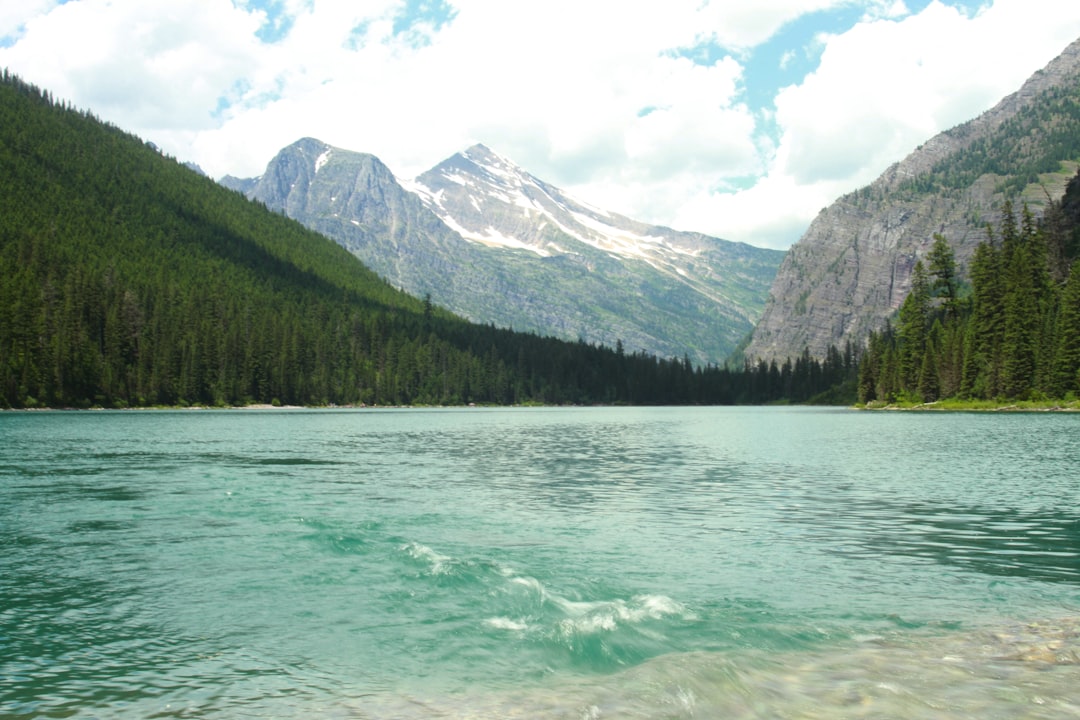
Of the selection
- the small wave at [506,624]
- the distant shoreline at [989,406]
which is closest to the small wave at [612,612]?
the small wave at [506,624]

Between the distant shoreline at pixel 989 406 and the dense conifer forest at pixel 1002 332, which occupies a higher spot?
the dense conifer forest at pixel 1002 332

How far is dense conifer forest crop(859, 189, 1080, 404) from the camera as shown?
404ft

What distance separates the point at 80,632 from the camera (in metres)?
16.0

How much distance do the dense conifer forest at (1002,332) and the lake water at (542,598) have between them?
3783 inches

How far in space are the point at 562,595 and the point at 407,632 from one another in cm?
443

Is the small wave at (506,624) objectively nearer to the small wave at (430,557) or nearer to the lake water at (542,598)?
the lake water at (542,598)

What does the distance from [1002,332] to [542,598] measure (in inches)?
5647

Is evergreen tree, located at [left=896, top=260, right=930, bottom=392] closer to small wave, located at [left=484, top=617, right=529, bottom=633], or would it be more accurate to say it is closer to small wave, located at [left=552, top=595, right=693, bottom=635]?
small wave, located at [left=552, top=595, right=693, bottom=635]

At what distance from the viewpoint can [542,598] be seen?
63.2 feet

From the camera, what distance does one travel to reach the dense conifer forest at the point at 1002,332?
404 feet

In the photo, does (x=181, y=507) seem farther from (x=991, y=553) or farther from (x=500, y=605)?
(x=991, y=553)

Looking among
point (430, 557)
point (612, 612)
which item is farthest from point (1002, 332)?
point (612, 612)

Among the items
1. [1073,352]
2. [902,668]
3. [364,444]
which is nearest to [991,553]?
[902,668]

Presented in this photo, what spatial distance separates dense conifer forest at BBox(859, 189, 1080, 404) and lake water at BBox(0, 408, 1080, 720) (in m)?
96.1
